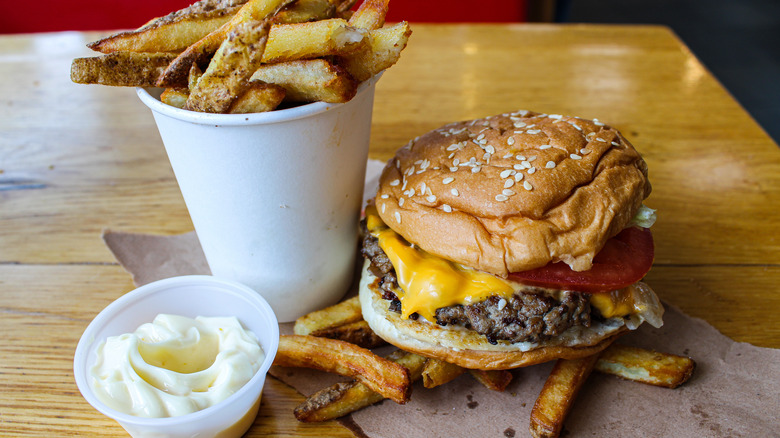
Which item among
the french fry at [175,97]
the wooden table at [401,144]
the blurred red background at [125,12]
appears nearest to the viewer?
the french fry at [175,97]

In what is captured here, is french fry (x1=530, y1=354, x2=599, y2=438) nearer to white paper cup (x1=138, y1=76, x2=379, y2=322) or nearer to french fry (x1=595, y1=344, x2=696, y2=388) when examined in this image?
french fry (x1=595, y1=344, x2=696, y2=388)

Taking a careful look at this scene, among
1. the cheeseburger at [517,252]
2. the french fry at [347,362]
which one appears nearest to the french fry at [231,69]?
the cheeseburger at [517,252]

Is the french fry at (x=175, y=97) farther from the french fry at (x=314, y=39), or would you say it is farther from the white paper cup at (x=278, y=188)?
the french fry at (x=314, y=39)

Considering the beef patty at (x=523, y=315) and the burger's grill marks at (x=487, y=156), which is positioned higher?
the burger's grill marks at (x=487, y=156)

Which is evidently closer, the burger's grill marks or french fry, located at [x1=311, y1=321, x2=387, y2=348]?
the burger's grill marks

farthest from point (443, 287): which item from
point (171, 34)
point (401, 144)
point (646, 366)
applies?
point (401, 144)

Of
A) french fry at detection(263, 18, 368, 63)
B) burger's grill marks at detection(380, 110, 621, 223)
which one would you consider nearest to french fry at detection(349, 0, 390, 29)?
french fry at detection(263, 18, 368, 63)
